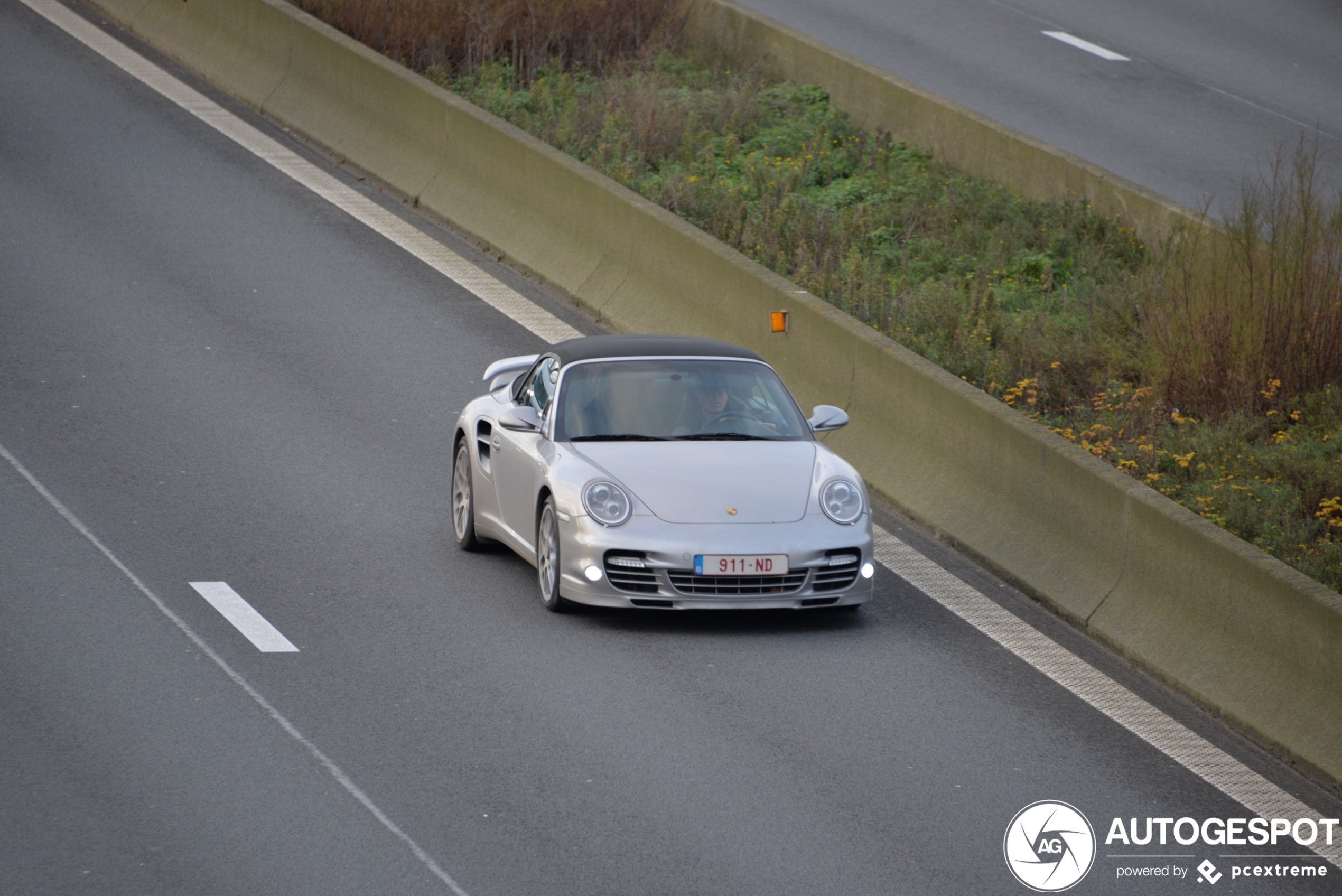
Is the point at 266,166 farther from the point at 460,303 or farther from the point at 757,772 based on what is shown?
the point at 757,772

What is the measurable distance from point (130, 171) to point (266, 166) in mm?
1461

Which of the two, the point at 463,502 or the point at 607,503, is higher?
the point at 607,503

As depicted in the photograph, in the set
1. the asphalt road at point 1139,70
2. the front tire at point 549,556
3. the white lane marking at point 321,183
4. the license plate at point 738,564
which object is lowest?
the white lane marking at point 321,183

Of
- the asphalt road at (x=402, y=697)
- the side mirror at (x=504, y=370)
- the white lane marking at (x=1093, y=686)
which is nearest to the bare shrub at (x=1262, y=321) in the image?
the asphalt road at (x=402, y=697)

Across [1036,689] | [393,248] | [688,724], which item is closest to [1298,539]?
[1036,689]

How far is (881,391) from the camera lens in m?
13.9

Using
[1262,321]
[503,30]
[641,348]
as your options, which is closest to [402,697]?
[641,348]

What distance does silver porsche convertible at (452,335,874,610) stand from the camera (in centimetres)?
1036

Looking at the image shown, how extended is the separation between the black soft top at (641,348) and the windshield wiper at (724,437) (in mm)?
673

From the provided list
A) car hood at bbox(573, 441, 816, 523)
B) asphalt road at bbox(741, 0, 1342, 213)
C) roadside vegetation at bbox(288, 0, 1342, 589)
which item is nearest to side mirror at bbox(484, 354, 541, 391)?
car hood at bbox(573, 441, 816, 523)

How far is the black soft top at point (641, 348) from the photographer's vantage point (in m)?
11.8

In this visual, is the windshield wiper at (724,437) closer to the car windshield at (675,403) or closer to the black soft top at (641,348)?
the car windshield at (675,403)

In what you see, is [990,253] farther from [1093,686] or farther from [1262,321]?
[1093,686]

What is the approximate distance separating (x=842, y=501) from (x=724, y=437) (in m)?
0.94
